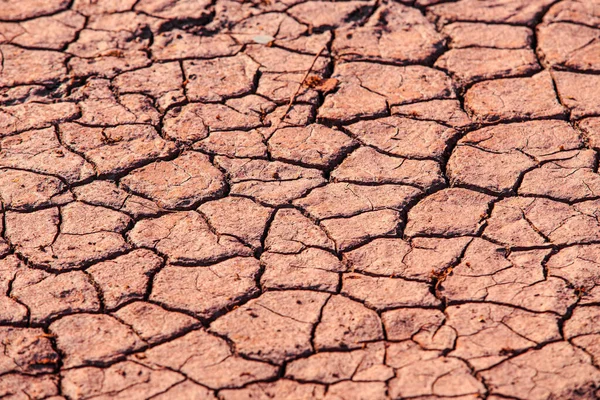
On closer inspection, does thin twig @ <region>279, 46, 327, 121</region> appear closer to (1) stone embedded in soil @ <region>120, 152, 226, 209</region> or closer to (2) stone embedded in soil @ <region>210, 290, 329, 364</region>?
(1) stone embedded in soil @ <region>120, 152, 226, 209</region>

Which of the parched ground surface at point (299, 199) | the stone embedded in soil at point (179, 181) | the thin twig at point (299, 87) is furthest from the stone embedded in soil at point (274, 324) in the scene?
the thin twig at point (299, 87)

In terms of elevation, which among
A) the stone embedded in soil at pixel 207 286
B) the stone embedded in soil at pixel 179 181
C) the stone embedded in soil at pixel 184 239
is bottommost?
the stone embedded in soil at pixel 207 286

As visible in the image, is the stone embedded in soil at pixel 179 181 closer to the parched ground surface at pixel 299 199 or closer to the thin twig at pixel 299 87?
the parched ground surface at pixel 299 199

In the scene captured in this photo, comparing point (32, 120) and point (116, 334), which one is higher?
point (32, 120)

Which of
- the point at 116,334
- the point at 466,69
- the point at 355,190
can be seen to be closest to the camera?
the point at 116,334

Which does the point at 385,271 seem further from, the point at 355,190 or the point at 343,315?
the point at 355,190

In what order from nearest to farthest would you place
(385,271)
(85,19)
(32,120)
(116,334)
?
(116,334) < (385,271) < (32,120) < (85,19)

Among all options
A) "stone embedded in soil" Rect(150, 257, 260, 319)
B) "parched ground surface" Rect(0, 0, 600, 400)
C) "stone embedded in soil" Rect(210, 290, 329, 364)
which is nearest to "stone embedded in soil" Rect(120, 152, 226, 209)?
"parched ground surface" Rect(0, 0, 600, 400)

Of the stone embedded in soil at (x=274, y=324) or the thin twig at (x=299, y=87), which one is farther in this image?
the thin twig at (x=299, y=87)

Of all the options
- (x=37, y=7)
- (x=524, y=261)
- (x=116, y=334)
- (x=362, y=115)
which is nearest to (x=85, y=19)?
(x=37, y=7)
